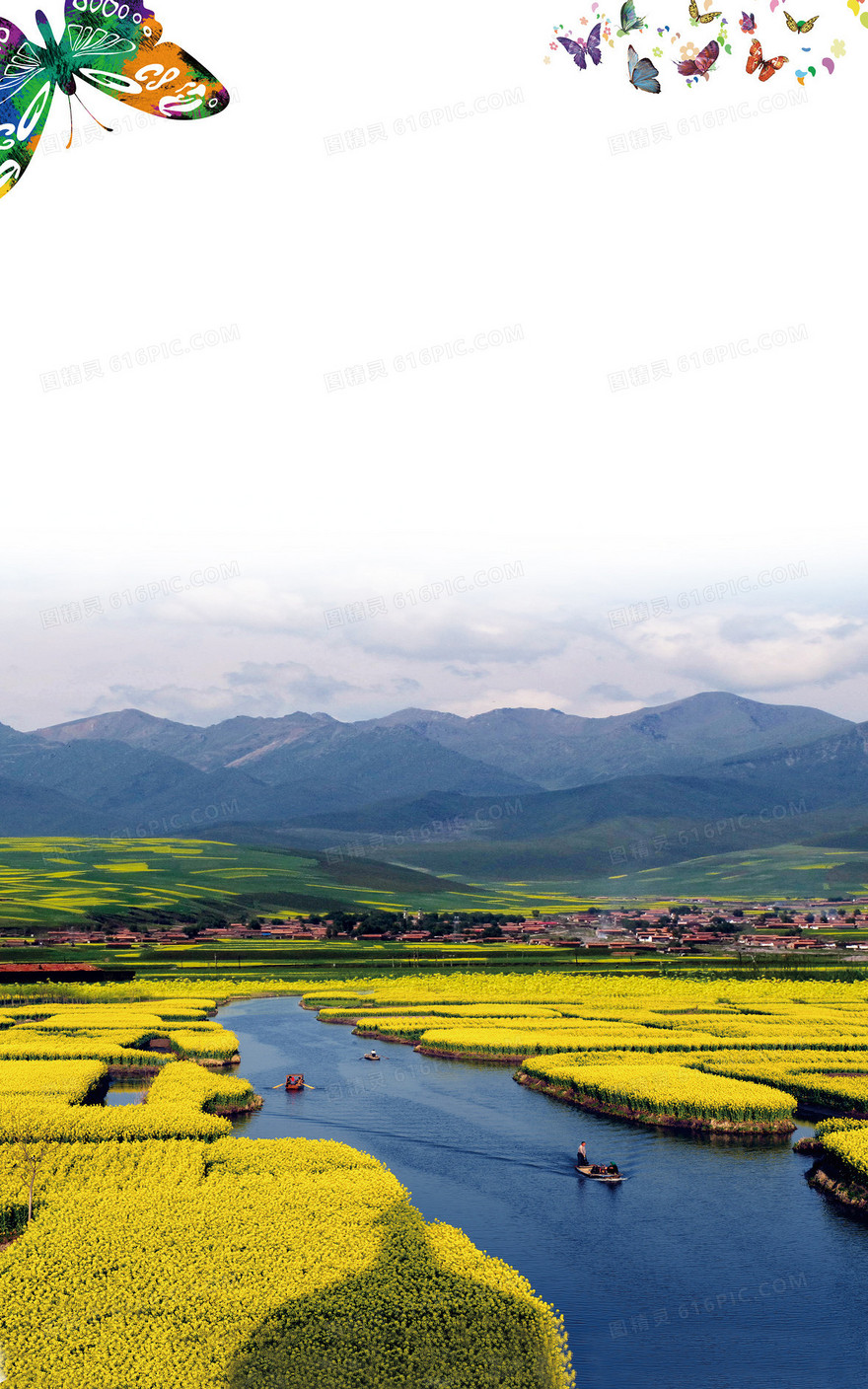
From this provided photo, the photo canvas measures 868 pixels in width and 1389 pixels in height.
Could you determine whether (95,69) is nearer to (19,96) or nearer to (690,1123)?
(19,96)

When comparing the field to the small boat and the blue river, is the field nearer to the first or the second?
the blue river

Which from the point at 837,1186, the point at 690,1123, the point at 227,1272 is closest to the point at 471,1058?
the point at 690,1123

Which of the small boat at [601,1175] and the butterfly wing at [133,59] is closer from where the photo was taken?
the butterfly wing at [133,59]

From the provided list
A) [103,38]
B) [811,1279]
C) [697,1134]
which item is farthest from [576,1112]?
[103,38]

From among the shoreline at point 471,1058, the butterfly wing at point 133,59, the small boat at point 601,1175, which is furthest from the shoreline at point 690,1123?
the butterfly wing at point 133,59

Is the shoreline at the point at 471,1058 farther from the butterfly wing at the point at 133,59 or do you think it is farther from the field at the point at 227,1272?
the butterfly wing at the point at 133,59

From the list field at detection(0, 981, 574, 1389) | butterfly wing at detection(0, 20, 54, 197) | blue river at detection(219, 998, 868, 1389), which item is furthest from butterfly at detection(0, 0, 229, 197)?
blue river at detection(219, 998, 868, 1389)

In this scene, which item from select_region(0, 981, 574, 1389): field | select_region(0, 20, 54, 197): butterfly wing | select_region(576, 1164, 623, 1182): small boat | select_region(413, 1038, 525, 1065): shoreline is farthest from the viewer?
select_region(413, 1038, 525, 1065): shoreline

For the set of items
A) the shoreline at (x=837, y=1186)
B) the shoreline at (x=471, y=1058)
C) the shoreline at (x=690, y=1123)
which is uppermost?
the shoreline at (x=837, y=1186)
